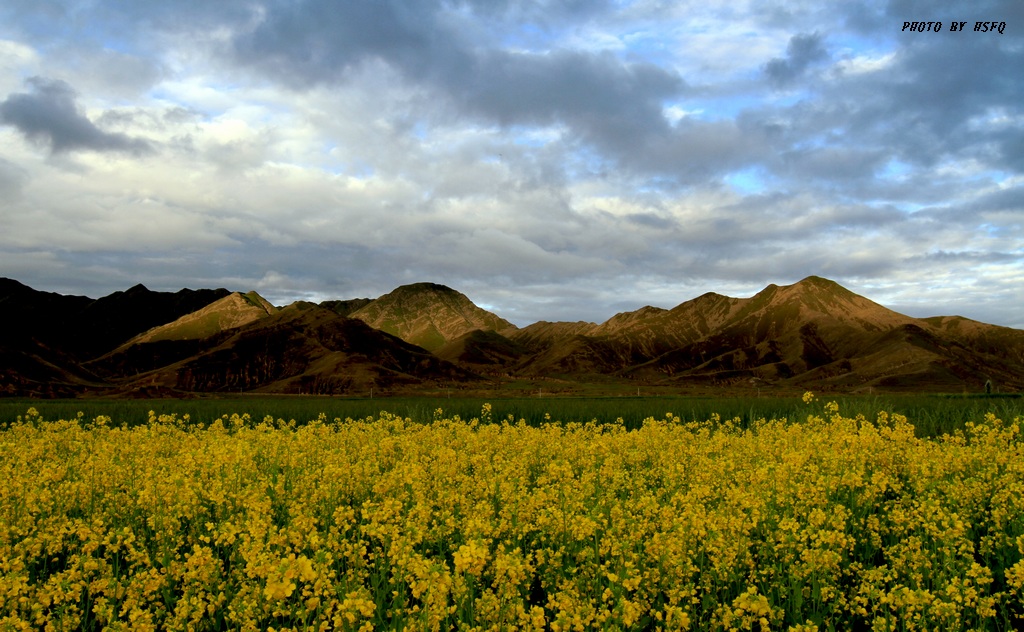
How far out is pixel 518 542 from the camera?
27.2 feet

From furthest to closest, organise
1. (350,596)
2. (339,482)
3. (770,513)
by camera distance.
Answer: (339,482), (770,513), (350,596)

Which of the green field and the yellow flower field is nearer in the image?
the yellow flower field

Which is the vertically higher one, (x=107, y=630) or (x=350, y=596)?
(x=350, y=596)

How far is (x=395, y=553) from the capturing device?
6434 millimetres

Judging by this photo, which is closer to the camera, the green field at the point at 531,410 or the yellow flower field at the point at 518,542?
the yellow flower field at the point at 518,542

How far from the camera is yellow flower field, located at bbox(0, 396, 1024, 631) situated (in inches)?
226

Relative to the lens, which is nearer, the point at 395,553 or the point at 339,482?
the point at 395,553

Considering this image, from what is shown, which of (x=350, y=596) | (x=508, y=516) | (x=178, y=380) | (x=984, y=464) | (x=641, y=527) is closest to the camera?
(x=350, y=596)

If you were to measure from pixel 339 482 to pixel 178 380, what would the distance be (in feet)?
659

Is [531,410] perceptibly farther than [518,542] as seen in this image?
Yes

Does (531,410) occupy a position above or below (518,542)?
below

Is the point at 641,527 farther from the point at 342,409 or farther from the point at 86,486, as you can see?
the point at 342,409

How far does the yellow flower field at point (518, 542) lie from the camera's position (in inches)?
226

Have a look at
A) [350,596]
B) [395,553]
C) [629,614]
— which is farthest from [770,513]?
[350,596]
